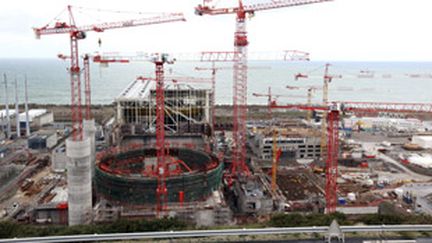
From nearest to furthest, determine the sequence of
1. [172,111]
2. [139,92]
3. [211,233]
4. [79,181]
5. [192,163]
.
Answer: [211,233], [79,181], [192,163], [172,111], [139,92]

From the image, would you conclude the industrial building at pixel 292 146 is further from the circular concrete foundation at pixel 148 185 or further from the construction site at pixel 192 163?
the circular concrete foundation at pixel 148 185

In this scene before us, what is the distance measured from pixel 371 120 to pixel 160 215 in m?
45.6

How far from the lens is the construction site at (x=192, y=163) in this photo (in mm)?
20578

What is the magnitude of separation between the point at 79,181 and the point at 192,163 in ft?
36.4

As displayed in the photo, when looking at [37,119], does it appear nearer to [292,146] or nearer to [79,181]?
[79,181]

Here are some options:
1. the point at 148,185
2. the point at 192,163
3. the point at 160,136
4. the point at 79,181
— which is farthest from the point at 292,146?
the point at 79,181

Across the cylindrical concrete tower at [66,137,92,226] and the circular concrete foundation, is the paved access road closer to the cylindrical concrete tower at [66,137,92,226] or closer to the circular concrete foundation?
the cylindrical concrete tower at [66,137,92,226]

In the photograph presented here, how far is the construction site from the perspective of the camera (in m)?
20.6

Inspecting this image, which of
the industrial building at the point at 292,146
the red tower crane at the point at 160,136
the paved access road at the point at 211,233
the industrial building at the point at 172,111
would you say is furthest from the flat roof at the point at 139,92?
the paved access road at the point at 211,233

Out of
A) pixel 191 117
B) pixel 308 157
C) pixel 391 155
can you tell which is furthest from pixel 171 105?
pixel 391 155

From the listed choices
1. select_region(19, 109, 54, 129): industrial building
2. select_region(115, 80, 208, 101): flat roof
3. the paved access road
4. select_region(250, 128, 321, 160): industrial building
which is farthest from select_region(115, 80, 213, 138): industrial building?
the paved access road

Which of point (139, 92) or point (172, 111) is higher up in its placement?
point (139, 92)

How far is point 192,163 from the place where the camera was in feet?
96.1

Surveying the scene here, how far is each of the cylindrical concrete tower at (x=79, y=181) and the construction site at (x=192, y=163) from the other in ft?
0.18
